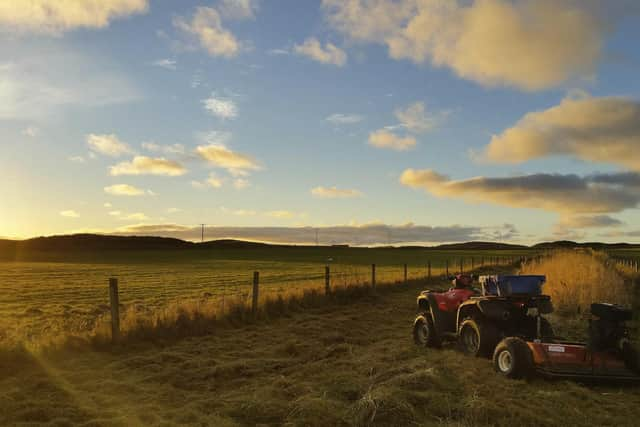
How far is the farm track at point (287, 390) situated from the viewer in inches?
235

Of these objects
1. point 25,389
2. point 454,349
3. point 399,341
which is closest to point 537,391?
point 454,349

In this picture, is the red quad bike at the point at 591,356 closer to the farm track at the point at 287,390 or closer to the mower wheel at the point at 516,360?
the mower wheel at the point at 516,360

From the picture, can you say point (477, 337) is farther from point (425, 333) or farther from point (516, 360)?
point (425, 333)

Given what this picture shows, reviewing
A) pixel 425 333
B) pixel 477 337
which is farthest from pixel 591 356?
pixel 425 333

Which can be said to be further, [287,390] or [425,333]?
[425,333]

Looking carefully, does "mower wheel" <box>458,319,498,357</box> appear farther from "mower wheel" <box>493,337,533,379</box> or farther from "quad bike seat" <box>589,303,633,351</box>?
"quad bike seat" <box>589,303,633,351</box>

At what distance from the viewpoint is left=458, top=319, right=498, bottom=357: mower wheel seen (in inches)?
342

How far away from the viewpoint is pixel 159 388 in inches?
314

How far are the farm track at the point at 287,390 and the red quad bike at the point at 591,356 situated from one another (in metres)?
0.21

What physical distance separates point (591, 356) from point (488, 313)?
162cm

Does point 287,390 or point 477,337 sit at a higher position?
point 477,337

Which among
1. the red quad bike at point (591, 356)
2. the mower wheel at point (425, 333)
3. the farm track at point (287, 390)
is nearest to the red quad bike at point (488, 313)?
the mower wheel at point (425, 333)

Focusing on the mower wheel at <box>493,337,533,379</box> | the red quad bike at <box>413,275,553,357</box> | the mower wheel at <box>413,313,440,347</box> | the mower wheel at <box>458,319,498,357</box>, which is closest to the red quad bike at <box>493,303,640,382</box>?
the mower wheel at <box>493,337,533,379</box>

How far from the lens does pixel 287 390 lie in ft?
23.7
